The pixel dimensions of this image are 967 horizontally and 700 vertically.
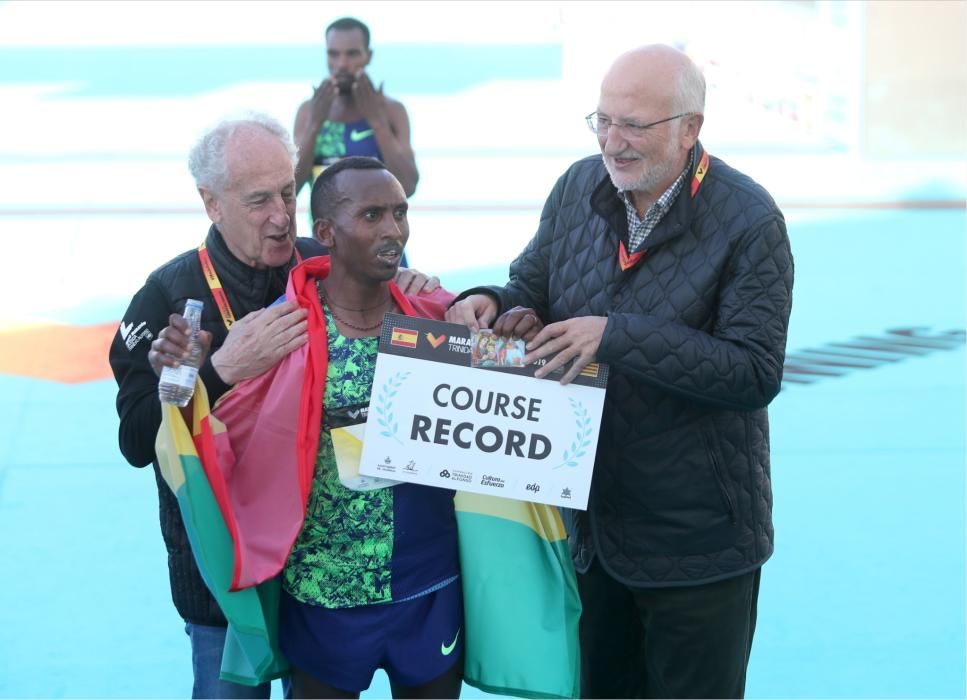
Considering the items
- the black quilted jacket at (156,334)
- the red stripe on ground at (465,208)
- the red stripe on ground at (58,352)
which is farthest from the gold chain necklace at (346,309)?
the red stripe on ground at (465,208)

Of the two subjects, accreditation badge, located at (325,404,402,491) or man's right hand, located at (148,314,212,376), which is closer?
man's right hand, located at (148,314,212,376)

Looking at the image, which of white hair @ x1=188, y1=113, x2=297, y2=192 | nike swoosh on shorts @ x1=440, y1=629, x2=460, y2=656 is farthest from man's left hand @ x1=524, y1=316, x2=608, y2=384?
white hair @ x1=188, y1=113, x2=297, y2=192

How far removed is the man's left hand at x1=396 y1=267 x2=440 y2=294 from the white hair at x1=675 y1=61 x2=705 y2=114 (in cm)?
74

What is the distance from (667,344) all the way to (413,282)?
26.9 inches

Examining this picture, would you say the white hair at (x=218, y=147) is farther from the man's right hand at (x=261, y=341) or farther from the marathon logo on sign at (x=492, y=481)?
the marathon logo on sign at (x=492, y=481)

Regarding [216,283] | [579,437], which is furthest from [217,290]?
[579,437]

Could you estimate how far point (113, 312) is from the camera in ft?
30.3

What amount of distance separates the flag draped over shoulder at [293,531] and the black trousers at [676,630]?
0.17m

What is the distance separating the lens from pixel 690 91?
2.72 m

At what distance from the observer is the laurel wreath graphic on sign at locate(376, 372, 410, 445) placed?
2.64 m

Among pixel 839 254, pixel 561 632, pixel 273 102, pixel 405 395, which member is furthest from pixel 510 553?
pixel 273 102

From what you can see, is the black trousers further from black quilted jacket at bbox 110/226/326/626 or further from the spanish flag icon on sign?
black quilted jacket at bbox 110/226/326/626

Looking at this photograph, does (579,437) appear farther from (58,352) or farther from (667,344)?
(58,352)

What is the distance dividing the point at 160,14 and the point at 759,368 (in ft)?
67.4
